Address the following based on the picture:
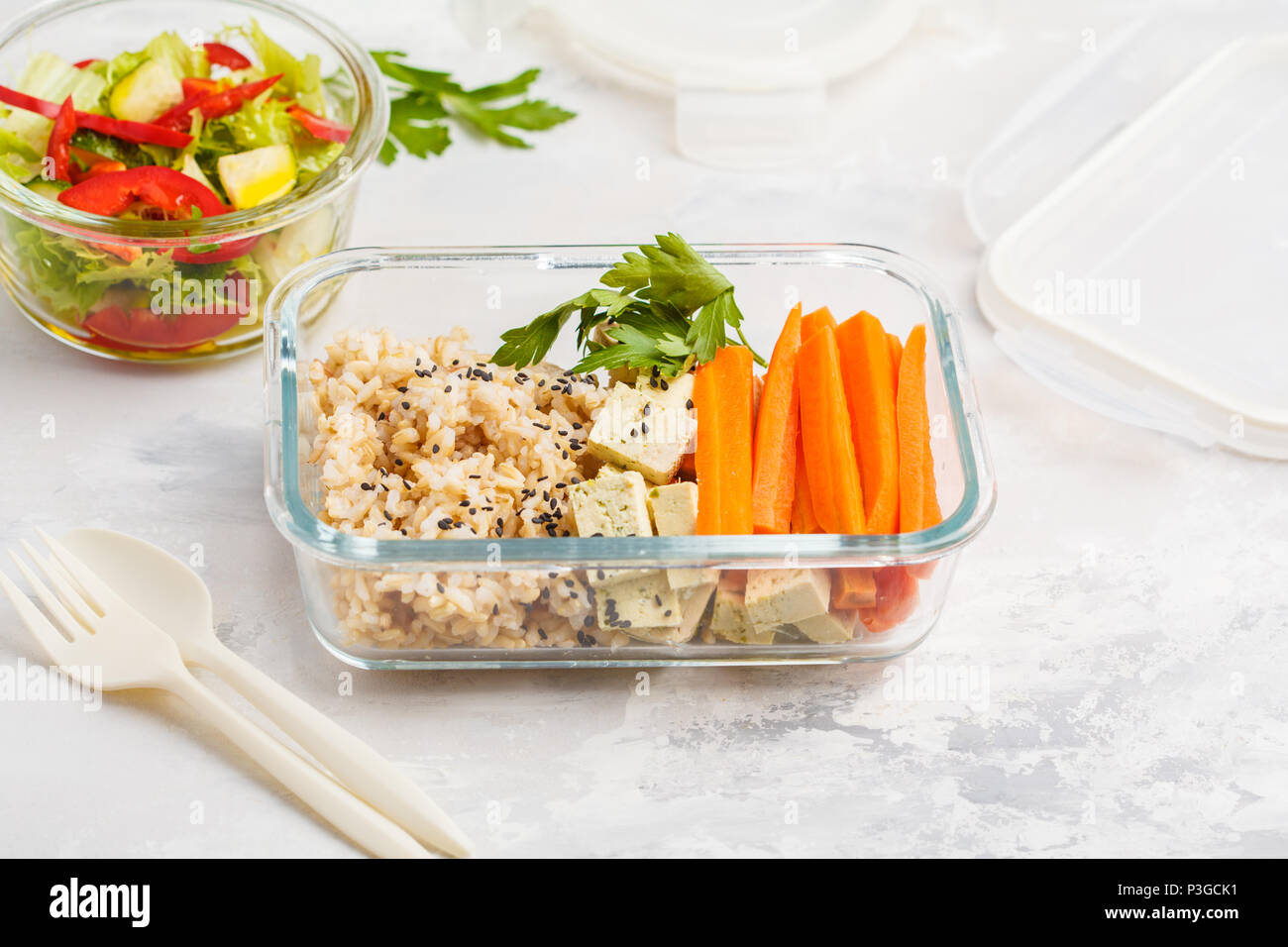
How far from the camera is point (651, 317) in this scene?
5.59ft

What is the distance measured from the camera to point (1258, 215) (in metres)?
2.22

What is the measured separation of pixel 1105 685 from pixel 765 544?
0.55 metres

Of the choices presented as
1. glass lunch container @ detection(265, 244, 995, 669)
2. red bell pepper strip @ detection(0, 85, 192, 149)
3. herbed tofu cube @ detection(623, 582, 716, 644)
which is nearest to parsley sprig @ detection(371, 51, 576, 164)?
red bell pepper strip @ detection(0, 85, 192, 149)

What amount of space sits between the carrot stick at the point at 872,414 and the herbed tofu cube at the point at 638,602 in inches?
10.3

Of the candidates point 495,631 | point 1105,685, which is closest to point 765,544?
point 495,631

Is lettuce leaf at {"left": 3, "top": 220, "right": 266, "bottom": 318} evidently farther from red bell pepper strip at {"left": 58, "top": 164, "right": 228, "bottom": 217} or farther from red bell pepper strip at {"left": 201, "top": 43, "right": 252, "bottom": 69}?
red bell pepper strip at {"left": 201, "top": 43, "right": 252, "bottom": 69}

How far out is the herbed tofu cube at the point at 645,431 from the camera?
157cm

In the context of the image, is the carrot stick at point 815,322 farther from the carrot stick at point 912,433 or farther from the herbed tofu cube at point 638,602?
the herbed tofu cube at point 638,602

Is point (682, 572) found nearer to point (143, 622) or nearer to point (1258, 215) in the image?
point (143, 622)

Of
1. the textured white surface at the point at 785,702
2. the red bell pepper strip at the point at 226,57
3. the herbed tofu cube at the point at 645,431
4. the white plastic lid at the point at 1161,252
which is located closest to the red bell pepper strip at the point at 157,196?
the textured white surface at the point at 785,702

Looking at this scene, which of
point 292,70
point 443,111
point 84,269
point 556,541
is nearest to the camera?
point 556,541

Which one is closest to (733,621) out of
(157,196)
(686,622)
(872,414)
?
(686,622)

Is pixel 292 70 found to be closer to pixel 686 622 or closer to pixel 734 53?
pixel 734 53

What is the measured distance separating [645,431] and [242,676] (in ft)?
1.89
